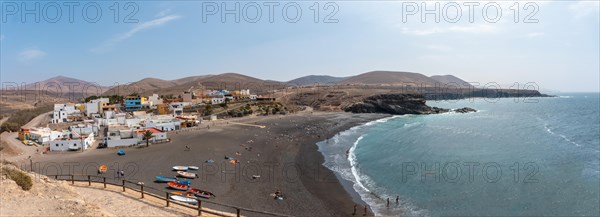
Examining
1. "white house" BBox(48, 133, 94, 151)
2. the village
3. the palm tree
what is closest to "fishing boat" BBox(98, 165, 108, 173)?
the palm tree

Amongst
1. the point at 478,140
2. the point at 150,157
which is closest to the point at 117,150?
the point at 150,157

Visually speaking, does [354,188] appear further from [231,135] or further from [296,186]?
[231,135]

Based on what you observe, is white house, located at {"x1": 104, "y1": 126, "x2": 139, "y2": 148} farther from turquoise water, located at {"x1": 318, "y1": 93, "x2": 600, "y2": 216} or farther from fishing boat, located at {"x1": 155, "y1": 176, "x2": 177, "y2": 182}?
turquoise water, located at {"x1": 318, "y1": 93, "x2": 600, "y2": 216}

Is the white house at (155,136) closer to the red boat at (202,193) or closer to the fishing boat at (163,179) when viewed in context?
the fishing boat at (163,179)

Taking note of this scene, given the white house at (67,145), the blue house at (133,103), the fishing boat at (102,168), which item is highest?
the blue house at (133,103)

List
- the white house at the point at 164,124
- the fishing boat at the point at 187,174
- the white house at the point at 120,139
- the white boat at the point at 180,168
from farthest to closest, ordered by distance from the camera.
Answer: the white house at the point at 164,124 < the white house at the point at 120,139 < the white boat at the point at 180,168 < the fishing boat at the point at 187,174

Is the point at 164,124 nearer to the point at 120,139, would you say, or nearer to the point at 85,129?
the point at 85,129

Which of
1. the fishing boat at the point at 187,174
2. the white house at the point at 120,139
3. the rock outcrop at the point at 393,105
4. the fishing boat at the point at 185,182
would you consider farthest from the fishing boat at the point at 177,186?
the rock outcrop at the point at 393,105
